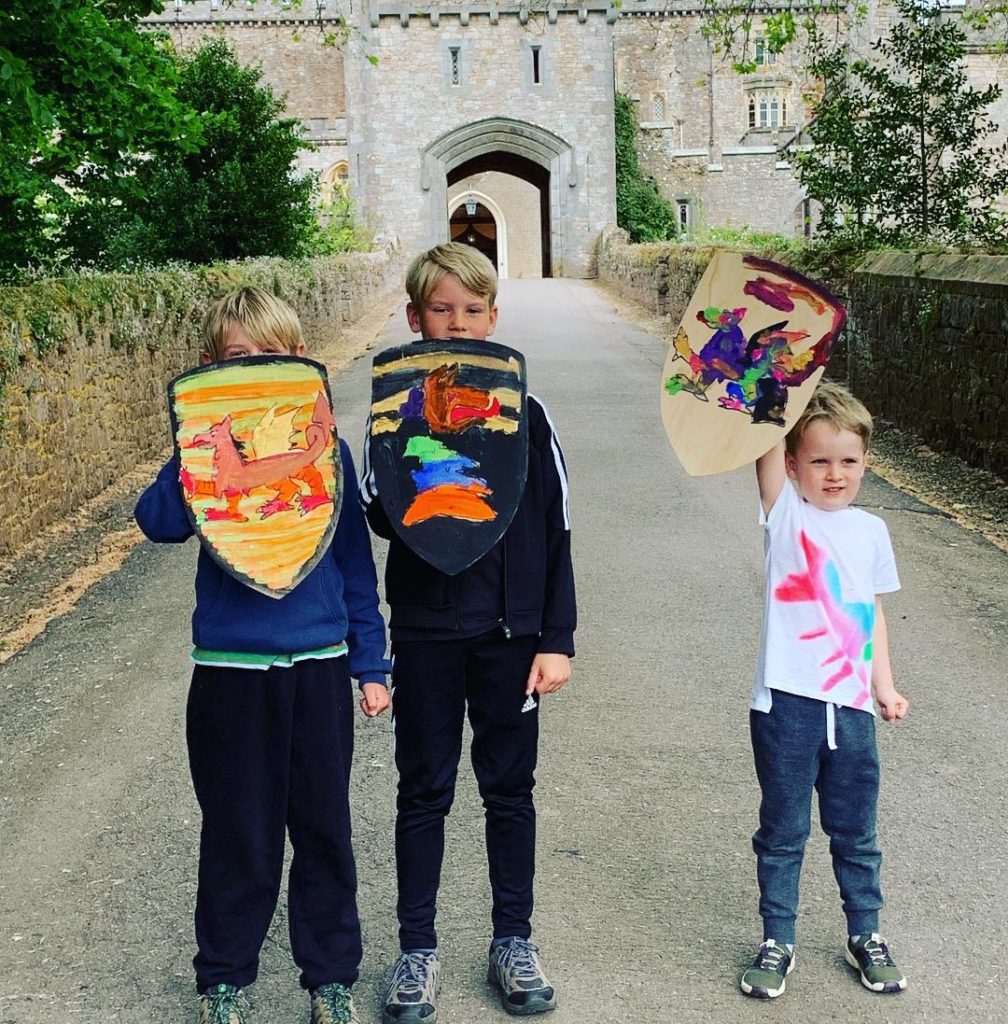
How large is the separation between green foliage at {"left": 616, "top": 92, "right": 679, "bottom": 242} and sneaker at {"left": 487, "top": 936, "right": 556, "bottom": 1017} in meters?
43.1

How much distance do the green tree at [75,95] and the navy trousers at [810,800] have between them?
6.06 meters

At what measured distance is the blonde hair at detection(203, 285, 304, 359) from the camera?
118 inches

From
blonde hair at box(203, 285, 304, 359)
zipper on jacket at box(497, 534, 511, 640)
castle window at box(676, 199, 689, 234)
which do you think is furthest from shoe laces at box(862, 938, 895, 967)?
castle window at box(676, 199, 689, 234)

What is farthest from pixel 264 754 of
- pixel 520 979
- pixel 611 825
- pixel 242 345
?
pixel 611 825

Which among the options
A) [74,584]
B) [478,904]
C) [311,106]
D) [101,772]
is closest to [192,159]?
[74,584]

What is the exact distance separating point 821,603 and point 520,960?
108cm

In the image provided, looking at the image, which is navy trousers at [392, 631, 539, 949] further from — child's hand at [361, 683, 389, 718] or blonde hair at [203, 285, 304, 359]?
blonde hair at [203, 285, 304, 359]

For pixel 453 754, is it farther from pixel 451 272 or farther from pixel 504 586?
pixel 451 272

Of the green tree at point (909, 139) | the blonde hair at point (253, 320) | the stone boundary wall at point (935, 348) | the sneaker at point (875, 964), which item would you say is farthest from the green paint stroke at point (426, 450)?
the green tree at point (909, 139)

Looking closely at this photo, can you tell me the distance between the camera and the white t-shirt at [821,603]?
312 cm

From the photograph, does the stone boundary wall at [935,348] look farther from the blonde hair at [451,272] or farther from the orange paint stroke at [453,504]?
the orange paint stroke at [453,504]

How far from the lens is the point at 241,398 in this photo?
299 cm

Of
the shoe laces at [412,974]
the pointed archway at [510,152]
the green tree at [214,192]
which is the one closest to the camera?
the shoe laces at [412,974]

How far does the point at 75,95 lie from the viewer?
9.76 m
